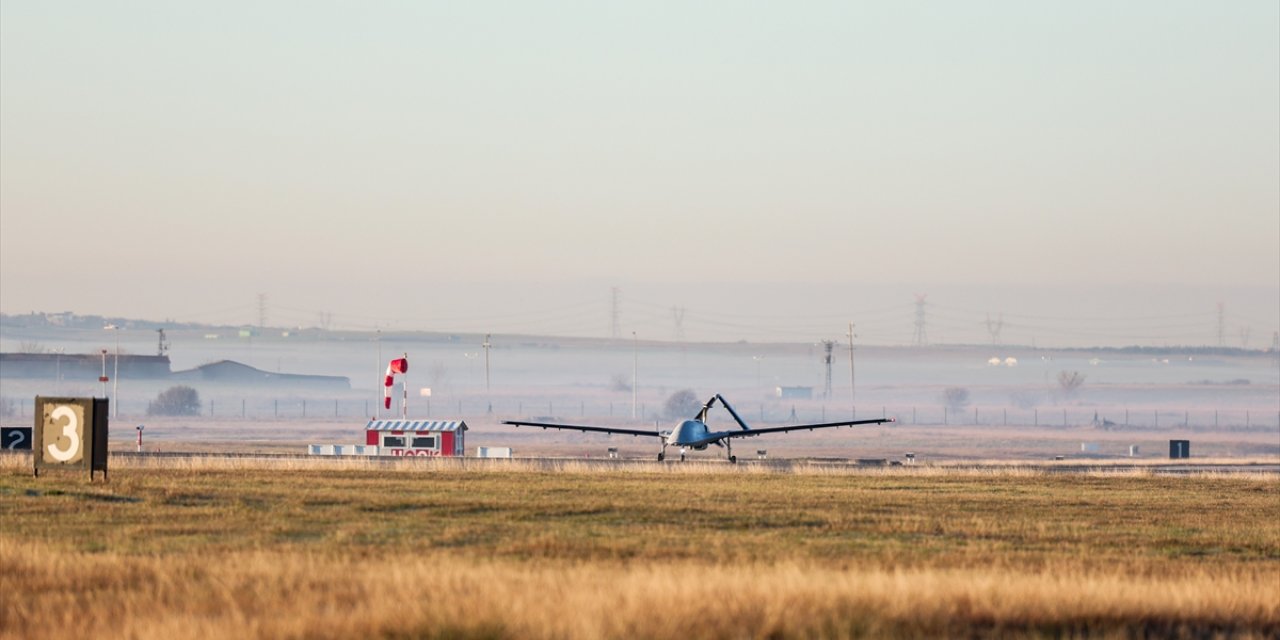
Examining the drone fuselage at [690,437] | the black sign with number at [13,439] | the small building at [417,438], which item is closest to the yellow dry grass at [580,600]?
the drone fuselage at [690,437]

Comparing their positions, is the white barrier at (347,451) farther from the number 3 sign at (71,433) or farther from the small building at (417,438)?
the number 3 sign at (71,433)

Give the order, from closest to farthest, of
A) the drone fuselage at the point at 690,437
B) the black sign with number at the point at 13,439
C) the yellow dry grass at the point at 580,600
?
the yellow dry grass at the point at 580,600 → the black sign with number at the point at 13,439 → the drone fuselage at the point at 690,437

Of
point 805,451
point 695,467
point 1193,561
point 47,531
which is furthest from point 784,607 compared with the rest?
point 805,451

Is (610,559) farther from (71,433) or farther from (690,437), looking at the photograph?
(690,437)

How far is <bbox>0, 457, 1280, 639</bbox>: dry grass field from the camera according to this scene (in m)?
23.4

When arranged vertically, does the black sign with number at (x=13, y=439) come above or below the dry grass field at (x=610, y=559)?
above

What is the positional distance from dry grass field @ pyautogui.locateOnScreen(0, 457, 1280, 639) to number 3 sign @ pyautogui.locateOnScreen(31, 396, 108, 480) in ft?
2.80

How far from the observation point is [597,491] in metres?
54.0

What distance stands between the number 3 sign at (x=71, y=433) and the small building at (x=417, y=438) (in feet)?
162

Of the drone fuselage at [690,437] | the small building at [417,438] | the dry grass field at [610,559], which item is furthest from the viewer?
the small building at [417,438]

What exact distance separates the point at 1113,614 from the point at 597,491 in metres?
30.1

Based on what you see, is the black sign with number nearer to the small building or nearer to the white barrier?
the white barrier

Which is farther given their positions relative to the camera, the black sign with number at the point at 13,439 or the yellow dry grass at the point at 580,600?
the black sign with number at the point at 13,439

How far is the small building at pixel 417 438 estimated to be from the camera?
100 metres
